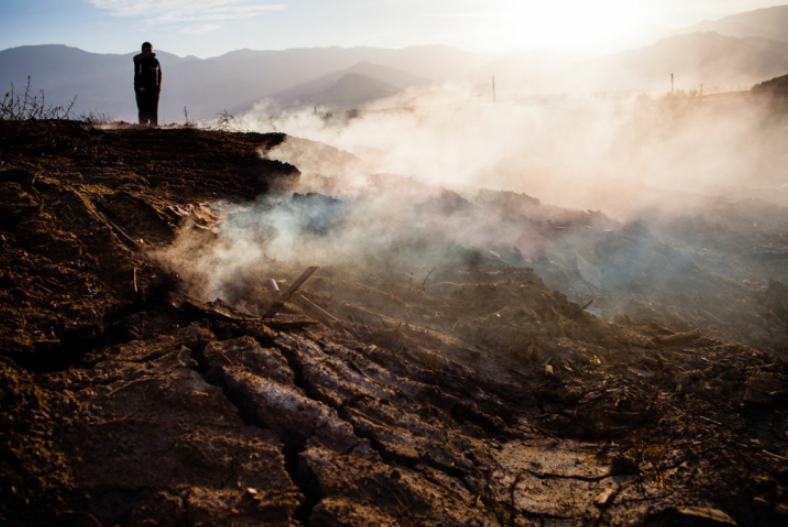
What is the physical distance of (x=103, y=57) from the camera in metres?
158

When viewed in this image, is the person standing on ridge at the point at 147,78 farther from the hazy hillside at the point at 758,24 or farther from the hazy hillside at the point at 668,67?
the hazy hillside at the point at 758,24

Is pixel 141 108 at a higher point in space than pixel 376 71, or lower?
lower

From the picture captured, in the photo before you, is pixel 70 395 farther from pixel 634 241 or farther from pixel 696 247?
pixel 696 247

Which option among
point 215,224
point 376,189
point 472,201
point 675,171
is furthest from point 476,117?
point 215,224

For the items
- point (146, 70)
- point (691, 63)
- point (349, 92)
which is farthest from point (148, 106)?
point (691, 63)

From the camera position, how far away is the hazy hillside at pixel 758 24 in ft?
271

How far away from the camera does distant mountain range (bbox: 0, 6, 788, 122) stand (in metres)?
60.3

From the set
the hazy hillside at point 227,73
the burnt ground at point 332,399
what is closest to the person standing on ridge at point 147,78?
the burnt ground at point 332,399

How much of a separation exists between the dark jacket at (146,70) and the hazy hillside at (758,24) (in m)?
108

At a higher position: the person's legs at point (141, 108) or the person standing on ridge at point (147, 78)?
the person standing on ridge at point (147, 78)

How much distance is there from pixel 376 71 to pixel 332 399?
110257mm

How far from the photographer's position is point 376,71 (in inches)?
4035

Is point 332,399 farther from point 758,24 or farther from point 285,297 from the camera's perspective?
point 758,24

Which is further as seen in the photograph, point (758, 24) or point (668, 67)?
point (758, 24)
